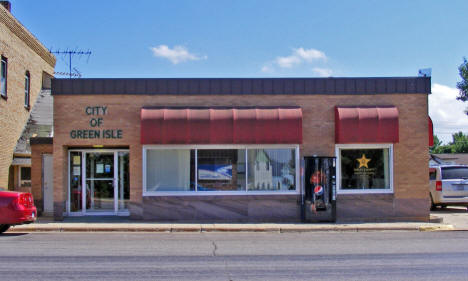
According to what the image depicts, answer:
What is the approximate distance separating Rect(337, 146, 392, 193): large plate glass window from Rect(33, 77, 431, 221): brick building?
0.03 m

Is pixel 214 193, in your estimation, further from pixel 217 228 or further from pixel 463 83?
pixel 463 83

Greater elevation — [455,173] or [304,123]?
[304,123]

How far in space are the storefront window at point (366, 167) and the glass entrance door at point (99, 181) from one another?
23.9 feet

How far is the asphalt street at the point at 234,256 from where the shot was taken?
813cm

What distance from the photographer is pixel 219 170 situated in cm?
1595

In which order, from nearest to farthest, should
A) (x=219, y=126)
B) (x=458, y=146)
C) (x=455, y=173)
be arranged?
(x=219, y=126) → (x=455, y=173) → (x=458, y=146)

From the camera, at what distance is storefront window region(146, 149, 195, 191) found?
15.9 metres

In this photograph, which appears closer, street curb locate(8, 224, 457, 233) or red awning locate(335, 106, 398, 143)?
street curb locate(8, 224, 457, 233)

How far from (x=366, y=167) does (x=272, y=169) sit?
10.2 feet

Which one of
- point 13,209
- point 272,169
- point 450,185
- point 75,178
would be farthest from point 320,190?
point 13,209

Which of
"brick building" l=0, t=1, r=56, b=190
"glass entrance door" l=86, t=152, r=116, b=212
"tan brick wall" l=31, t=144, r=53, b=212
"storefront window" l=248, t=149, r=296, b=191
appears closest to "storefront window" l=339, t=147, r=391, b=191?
"storefront window" l=248, t=149, r=296, b=191

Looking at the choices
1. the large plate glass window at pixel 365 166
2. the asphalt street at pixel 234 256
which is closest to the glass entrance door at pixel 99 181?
the asphalt street at pixel 234 256

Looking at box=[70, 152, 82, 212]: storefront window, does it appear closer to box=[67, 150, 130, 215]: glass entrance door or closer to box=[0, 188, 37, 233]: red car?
box=[67, 150, 130, 215]: glass entrance door

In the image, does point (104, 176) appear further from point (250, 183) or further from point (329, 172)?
point (329, 172)
